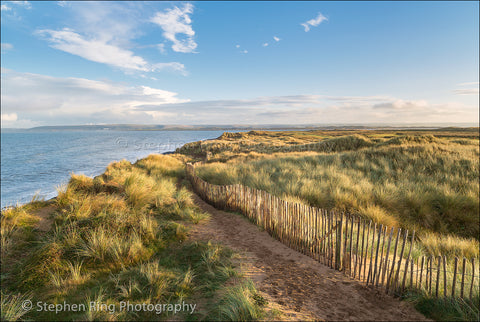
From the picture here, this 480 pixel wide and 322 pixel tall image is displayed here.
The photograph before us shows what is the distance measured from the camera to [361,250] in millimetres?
4602

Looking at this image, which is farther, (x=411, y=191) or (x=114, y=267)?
(x=411, y=191)

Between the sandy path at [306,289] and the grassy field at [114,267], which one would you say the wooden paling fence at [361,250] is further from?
the grassy field at [114,267]

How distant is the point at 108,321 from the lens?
111 inches

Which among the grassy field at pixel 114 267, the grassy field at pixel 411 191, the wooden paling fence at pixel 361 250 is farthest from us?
the grassy field at pixel 411 191

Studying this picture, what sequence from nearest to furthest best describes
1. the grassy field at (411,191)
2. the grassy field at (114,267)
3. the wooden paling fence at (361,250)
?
the grassy field at (114,267) → the wooden paling fence at (361,250) → the grassy field at (411,191)

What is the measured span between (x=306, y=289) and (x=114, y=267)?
3533 millimetres

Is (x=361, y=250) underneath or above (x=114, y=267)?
above

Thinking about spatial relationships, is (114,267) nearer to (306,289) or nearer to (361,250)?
(306,289)

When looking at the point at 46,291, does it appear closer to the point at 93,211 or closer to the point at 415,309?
the point at 93,211

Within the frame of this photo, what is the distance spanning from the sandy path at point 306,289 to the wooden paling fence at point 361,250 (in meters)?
0.23

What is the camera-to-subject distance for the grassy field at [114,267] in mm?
3129

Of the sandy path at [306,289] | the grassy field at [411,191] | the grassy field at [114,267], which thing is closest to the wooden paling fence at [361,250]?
the sandy path at [306,289]

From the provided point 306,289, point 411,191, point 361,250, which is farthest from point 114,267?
point 411,191

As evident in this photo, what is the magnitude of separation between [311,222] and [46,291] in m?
5.04
